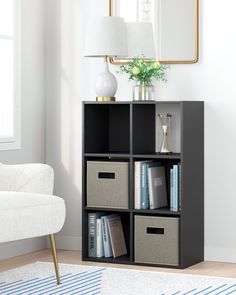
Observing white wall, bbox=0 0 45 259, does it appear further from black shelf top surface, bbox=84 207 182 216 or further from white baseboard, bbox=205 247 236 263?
white baseboard, bbox=205 247 236 263

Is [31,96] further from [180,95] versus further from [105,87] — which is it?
[180,95]

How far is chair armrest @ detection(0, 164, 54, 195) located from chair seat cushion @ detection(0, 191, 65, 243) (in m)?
0.18

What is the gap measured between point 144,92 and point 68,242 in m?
1.22

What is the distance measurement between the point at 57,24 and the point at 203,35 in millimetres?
1054

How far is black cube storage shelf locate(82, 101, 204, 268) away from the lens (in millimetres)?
4738

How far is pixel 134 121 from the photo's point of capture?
486cm

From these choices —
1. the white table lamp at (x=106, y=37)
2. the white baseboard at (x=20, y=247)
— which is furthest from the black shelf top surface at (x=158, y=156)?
the white baseboard at (x=20, y=247)

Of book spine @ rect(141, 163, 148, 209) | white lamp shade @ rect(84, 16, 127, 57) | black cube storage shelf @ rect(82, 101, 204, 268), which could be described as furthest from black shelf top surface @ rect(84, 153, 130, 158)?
white lamp shade @ rect(84, 16, 127, 57)

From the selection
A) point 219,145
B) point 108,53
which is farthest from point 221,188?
point 108,53

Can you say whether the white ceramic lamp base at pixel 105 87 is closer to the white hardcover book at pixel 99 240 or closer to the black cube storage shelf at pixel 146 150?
the black cube storage shelf at pixel 146 150

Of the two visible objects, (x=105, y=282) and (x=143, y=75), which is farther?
(x=143, y=75)

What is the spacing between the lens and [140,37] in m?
4.94

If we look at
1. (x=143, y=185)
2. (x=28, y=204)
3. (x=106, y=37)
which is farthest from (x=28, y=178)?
(x=106, y=37)

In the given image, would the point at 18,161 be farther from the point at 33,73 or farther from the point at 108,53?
the point at 108,53
